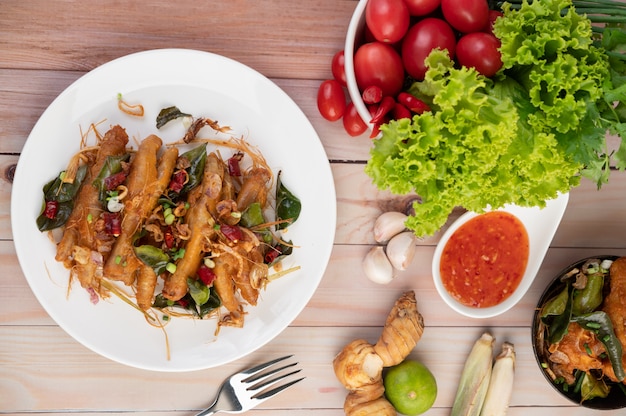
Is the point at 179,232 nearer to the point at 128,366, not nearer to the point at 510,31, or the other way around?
the point at 128,366

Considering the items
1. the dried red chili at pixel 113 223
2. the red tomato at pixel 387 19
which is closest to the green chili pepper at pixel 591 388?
the red tomato at pixel 387 19

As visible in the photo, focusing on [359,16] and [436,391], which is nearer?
[359,16]

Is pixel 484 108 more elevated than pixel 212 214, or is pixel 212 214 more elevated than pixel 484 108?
pixel 484 108

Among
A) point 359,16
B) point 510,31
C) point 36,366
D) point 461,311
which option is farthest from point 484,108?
point 36,366

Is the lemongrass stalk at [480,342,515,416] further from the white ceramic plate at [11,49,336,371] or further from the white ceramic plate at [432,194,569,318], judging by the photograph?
the white ceramic plate at [11,49,336,371]

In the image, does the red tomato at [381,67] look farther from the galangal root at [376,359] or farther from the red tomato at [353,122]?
the galangal root at [376,359]

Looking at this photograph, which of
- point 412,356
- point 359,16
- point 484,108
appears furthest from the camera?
point 412,356
